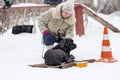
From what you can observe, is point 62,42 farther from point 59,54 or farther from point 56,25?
point 59,54

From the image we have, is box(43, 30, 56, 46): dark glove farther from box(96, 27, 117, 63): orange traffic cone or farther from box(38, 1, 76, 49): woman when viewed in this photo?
box(96, 27, 117, 63): orange traffic cone

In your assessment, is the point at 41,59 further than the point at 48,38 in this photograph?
Yes

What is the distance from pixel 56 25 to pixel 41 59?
632 millimetres

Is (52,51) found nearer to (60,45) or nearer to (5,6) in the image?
(60,45)

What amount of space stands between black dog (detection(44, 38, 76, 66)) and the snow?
0.94ft

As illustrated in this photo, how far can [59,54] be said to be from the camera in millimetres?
6633

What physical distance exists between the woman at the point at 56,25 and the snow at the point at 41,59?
43 centimetres

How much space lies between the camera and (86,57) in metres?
7.48

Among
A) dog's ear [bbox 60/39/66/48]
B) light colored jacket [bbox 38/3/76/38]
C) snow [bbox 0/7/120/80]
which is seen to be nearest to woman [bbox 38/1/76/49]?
light colored jacket [bbox 38/3/76/38]

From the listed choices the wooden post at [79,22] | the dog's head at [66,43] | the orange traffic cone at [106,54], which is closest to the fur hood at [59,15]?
the dog's head at [66,43]

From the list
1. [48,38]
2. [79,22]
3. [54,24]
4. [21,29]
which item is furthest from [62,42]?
[21,29]

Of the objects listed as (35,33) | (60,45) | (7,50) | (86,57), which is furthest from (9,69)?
(35,33)

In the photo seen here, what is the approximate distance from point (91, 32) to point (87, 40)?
4.50 feet

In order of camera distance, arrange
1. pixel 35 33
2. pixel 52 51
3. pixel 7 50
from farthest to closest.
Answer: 1. pixel 35 33
2. pixel 7 50
3. pixel 52 51
